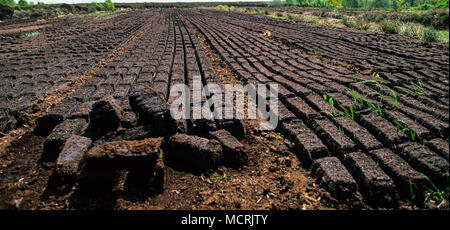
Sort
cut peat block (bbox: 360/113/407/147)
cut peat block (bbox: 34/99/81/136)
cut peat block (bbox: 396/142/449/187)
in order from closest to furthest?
1. cut peat block (bbox: 396/142/449/187)
2. cut peat block (bbox: 360/113/407/147)
3. cut peat block (bbox: 34/99/81/136)

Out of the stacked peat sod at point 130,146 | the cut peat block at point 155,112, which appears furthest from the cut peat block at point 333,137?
the cut peat block at point 155,112

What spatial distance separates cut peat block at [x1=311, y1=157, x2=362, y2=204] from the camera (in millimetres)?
1654

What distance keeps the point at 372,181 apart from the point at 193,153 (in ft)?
4.56

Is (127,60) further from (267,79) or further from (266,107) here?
(266,107)

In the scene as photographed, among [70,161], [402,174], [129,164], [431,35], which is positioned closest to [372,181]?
[402,174]

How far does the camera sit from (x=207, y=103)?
2781 millimetres

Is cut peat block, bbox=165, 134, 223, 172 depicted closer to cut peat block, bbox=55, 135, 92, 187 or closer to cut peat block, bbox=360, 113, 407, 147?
cut peat block, bbox=55, 135, 92, 187

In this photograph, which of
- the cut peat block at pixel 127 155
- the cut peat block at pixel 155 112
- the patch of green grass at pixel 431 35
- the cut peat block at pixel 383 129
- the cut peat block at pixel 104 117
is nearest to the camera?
the cut peat block at pixel 127 155

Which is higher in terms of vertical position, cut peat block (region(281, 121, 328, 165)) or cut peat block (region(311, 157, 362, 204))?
cut peat block (region(281, 121, 328, 165))

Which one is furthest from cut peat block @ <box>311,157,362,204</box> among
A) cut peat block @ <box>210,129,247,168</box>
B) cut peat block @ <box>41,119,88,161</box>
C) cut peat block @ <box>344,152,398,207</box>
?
cut peat block @ <box>41,119,88,161</box>

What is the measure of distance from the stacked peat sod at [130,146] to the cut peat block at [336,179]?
0.64 m

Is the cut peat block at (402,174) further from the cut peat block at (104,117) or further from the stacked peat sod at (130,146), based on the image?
the cut peat block at (104,117)

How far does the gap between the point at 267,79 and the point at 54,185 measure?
3.00 meters

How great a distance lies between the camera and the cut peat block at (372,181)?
5.26ft
